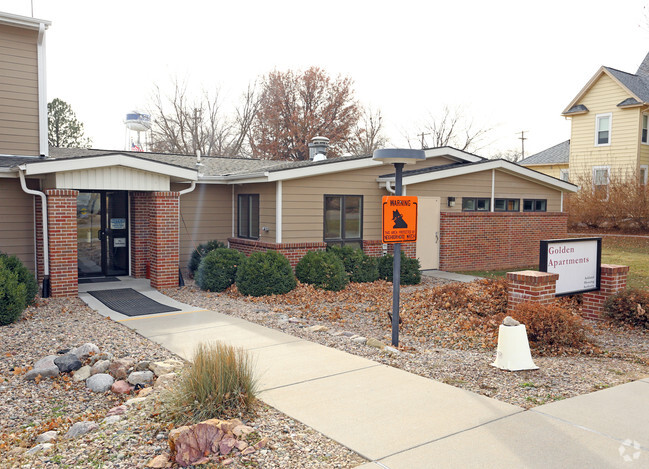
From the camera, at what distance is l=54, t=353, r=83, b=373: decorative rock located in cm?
614

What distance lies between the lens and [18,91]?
39.9 ft

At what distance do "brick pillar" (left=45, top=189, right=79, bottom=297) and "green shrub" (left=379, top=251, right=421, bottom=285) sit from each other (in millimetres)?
6996

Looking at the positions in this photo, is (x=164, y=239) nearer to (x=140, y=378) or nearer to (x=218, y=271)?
(x=218, y=271)

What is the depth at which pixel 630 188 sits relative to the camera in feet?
77.0

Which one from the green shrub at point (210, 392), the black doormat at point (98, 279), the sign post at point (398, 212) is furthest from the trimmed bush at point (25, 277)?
the sign post at point (398, 212)

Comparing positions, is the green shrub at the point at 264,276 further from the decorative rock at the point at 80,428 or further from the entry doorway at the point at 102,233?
the decorative rock at the point at 80,428

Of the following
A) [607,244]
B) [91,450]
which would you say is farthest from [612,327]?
[607,244]

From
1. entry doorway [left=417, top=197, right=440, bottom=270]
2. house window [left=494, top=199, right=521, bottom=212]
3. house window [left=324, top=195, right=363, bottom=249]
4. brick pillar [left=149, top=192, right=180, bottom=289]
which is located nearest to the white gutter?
brick pillar [left=149, top=192, right=180, bottom=289]

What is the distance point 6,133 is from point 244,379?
33.9 feet

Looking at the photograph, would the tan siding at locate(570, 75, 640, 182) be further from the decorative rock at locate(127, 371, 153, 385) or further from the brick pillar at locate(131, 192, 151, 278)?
the decorative rock at locate(127, 371, 153, 385)

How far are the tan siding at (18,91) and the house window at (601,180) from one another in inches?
900

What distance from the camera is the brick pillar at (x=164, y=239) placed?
464 inches

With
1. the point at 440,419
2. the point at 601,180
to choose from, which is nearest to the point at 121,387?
the point at 440,419

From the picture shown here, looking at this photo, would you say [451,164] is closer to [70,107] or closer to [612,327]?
[612,327]
